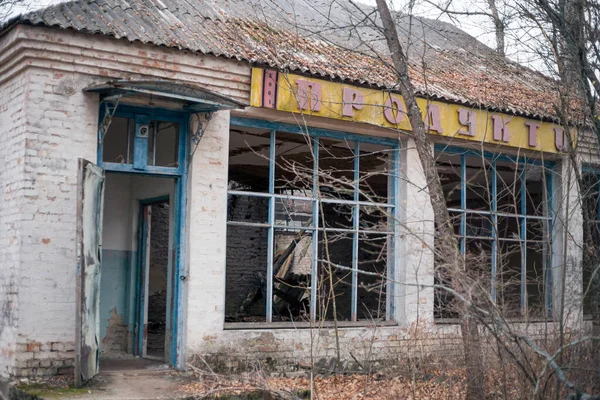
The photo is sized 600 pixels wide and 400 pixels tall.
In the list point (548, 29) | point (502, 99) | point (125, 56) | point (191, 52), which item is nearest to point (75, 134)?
point (125, 56)

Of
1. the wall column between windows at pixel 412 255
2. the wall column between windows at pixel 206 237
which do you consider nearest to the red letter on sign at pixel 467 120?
the wall column between windows at pixel 412 255

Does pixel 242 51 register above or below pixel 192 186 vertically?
above

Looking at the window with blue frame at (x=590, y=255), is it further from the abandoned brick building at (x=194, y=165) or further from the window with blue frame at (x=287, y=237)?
the window with blue frame at (x=287, y=237)

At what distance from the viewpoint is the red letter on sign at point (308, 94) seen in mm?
10148

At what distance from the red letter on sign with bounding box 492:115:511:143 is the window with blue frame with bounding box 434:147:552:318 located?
0.38 m

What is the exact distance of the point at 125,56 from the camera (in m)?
9.04

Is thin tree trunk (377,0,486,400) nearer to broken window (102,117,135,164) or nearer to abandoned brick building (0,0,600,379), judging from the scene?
abandoned brick building (0,0,600,379)

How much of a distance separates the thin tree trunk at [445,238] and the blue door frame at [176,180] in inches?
110

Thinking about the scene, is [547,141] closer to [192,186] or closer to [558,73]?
[558,73]

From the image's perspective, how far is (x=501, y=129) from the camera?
1219cm

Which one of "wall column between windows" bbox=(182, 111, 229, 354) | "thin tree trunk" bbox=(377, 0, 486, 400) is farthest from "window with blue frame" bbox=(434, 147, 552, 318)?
"wall column between windows" bbox=(182, 111, 229, 354)

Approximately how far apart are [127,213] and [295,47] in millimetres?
3542

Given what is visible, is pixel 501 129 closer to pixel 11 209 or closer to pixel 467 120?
pixel 467 120

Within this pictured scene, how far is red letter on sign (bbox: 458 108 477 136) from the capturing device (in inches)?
462
